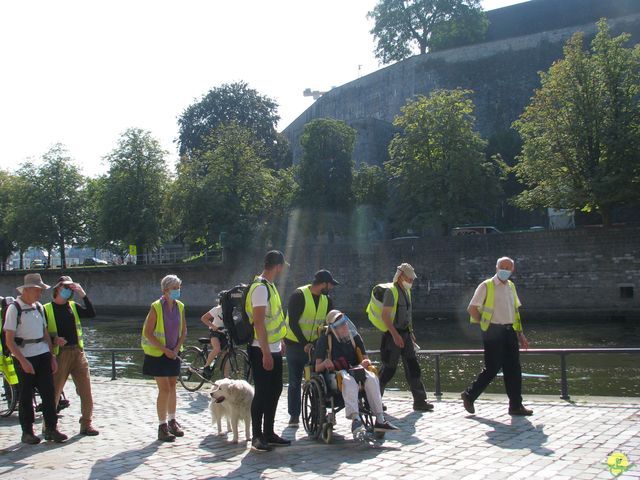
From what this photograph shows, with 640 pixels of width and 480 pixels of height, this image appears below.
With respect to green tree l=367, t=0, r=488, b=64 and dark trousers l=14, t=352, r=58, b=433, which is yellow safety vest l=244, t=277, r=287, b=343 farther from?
green tree l=367, t=0, r=488, b=64

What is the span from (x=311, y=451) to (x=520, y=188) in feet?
149

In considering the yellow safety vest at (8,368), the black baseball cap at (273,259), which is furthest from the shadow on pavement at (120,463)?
the yellow safety vest at (8,368)

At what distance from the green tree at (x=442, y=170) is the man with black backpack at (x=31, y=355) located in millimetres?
32566

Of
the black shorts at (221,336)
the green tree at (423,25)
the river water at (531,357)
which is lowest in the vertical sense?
the river water at (531,357)

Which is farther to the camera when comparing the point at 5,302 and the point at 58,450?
the point at 5,302

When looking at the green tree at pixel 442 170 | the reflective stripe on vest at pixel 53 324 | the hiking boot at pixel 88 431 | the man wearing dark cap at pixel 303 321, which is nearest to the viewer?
the hiking boot at pixel 88 431

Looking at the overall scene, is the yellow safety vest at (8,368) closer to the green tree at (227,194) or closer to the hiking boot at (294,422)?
the hiking boot at (294,422)

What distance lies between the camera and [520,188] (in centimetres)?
4931

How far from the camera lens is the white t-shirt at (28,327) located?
24.6 feet

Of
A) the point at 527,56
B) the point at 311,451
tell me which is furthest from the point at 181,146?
the point at 311,451

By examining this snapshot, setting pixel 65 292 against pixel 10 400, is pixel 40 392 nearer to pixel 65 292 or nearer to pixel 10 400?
pixel 65 292

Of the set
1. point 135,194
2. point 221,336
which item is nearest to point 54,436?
point 221,336

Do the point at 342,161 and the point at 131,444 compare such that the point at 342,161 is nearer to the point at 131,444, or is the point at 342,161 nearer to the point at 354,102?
the point at 354,102

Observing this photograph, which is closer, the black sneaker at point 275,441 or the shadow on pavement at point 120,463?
the shadow on pavement at point 120,463
